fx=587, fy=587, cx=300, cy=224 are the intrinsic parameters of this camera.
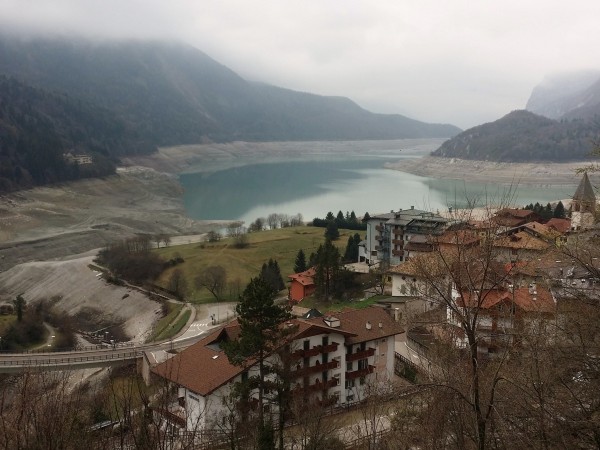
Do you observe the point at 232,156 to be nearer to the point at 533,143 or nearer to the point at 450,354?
the point at 533,143

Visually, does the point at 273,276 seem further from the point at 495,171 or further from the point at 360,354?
the point at 495,171

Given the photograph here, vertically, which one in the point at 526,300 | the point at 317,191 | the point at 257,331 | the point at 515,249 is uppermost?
the point at 515,249

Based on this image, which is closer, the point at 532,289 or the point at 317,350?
the point at 532,289

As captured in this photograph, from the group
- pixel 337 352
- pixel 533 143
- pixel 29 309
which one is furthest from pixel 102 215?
pixel 533 143

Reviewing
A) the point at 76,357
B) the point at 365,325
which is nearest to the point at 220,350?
the point at 365,325

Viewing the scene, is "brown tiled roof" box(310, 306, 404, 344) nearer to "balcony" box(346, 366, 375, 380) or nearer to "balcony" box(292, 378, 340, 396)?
"balcony" box(346, 366, 375, 380)

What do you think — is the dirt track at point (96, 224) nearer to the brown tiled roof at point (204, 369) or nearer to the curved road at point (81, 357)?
the curved road at point (81, 357)

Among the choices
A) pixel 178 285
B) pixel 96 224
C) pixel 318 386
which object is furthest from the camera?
pixel 96 224

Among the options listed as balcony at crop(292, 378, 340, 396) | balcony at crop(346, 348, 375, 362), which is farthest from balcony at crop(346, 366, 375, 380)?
balcony at crop(292, 378, 340, 396)
